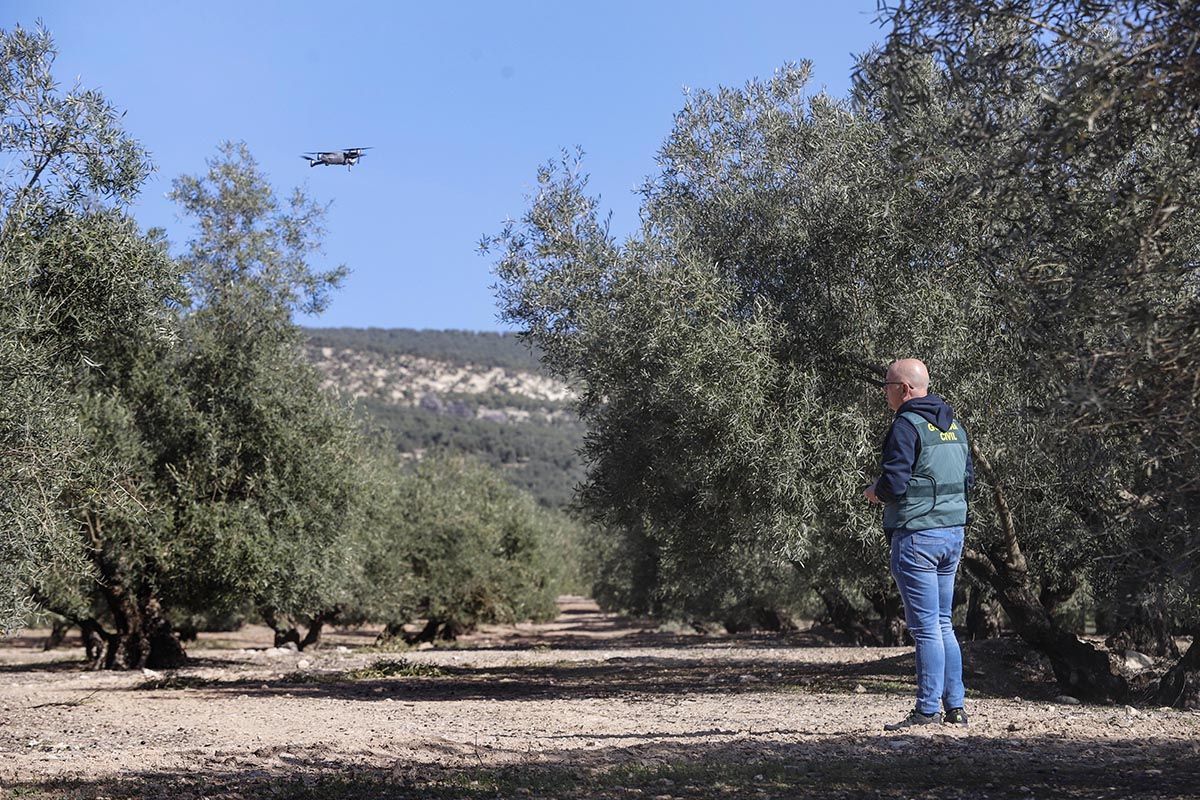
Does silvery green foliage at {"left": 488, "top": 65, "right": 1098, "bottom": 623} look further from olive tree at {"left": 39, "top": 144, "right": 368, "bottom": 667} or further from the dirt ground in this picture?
olive tree at {"left": 39, "top": 144, "right": 368, "bottom": 667}

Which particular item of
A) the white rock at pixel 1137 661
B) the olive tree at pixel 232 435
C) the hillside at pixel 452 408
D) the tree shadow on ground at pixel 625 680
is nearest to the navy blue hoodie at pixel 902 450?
the tree shadow on ground at pixel 625 680

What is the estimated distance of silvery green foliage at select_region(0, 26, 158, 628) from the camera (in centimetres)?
967

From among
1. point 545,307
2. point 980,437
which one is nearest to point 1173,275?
point 980,437

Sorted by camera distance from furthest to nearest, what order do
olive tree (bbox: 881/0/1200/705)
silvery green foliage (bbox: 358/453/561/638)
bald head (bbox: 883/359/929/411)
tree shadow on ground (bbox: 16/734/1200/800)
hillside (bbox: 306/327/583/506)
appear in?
hillside (bbox: 306/327/583/506), silvery green foliage (bbox: 358/453/561/638), bald head (bbox: 883/359/929/411), tree shadow on ground (bbox: 16/734/1200/800), olive tree (bbox: 881/0/1200/705)

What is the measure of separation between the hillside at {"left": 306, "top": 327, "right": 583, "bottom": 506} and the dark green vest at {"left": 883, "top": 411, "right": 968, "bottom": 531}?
379ft

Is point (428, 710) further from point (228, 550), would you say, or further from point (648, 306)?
point (228, 550)

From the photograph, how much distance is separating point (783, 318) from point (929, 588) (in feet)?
18.8

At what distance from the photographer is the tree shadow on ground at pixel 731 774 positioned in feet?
22.8

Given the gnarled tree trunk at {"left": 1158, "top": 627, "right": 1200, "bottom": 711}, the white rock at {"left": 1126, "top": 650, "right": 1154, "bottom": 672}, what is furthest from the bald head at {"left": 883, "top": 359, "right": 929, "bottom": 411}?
the white rock at {"left": 1126, "top": 650, "right": 1154, "bottom": 672}

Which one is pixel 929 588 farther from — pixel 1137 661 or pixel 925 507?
pixel 1137 661

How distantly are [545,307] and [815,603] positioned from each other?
2835 centimetres

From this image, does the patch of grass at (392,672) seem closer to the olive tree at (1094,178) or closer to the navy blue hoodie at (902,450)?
the navy blue hoodie at (902,450)

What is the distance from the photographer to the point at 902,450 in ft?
26.2

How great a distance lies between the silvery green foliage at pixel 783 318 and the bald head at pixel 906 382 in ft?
9.68
